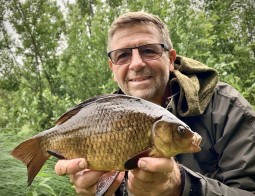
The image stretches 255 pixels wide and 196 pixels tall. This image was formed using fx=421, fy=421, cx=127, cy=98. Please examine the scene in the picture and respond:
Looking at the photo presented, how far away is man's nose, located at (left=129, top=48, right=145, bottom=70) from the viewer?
218 cm

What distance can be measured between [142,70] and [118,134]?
35.0 inches

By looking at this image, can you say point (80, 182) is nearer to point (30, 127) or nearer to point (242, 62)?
point (30, 127)

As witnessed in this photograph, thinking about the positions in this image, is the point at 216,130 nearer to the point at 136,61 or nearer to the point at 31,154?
the point at 136,61

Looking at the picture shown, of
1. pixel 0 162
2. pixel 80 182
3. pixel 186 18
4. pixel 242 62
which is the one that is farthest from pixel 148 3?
pixel 80 182

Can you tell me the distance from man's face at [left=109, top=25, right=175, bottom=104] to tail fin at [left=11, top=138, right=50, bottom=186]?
77 cm

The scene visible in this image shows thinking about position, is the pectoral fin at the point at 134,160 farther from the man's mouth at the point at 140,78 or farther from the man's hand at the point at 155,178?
the man's mouth at the point at 140,78

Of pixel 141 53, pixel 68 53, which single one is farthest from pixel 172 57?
pixel 68 53

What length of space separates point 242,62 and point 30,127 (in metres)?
3.69

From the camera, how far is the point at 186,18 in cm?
500

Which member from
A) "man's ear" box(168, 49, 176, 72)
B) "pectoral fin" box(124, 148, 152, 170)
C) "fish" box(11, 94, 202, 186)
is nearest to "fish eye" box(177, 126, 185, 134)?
"fish" box(11, 94, 202, 186)

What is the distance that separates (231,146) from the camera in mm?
1942

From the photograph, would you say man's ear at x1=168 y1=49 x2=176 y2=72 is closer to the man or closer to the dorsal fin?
the man

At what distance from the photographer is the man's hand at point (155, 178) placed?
137 cm

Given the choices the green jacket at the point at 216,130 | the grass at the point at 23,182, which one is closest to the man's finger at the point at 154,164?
the green jacket at the point at 216,130
